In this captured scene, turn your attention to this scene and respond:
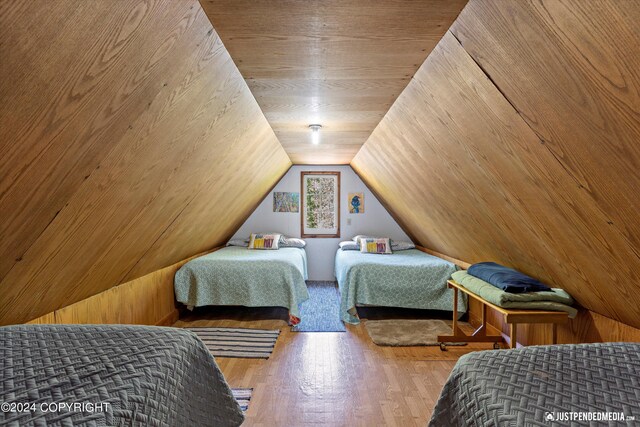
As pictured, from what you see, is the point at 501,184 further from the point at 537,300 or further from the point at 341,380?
the point at 341,380

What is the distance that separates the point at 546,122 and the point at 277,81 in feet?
3.96

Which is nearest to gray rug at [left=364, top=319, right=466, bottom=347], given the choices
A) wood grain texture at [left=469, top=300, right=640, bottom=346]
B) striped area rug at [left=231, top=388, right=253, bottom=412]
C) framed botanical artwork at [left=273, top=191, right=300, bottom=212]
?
wood grain texture at [left=469, top=300, right=640, bottom=346]

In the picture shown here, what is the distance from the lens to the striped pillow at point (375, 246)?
15.8 feet

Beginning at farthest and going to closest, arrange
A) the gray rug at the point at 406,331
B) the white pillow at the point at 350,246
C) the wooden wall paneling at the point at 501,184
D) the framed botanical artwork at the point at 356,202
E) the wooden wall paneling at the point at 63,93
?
the framed botanical artwork at the point at 356,202 < the white pillow at the point at 350,246 < the gray rug at the point at 406,331 < the wooden wall paneling at the point at 501,184 < the wooden wall paneling at the point at 63,93

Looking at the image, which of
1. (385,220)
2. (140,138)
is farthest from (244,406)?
(385,220)

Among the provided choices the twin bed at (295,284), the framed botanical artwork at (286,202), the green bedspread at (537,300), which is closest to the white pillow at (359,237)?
the framed botanical artwork at (286,202)

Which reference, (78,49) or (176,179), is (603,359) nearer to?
(78,49)

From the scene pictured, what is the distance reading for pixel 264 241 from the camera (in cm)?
509

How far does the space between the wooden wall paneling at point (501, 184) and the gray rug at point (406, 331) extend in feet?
3.02

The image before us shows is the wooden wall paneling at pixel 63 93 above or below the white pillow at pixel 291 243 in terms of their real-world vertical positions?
above

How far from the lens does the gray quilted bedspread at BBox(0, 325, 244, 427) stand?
91 cm

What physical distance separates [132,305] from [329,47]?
2517 millimetres

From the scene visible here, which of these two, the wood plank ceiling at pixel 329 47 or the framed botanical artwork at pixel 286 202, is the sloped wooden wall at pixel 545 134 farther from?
the framed botanical artwork at pixel 286 202

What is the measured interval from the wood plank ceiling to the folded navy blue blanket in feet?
4.30
